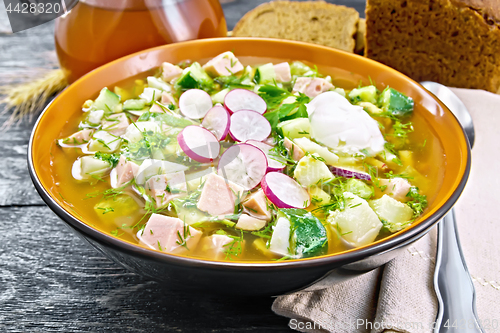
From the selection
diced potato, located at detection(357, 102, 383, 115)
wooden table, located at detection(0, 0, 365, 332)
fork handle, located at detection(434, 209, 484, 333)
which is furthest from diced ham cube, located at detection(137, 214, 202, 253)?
diced potato, located at detection(357, 102, 383, 115)

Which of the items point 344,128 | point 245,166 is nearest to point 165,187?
point 245,166

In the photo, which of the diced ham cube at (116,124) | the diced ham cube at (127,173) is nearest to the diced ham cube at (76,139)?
the diced ham cube at (116,124)

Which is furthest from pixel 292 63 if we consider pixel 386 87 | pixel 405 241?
pixel 405 241

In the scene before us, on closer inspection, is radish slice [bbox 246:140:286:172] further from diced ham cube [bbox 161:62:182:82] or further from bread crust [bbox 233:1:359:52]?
bread crust [bbox 233:1:359:52]

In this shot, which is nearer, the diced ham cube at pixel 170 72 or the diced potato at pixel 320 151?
the diced potato at pixel 320 151

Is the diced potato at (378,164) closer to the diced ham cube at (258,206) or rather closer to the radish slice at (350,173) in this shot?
the radish slice at (350,173)

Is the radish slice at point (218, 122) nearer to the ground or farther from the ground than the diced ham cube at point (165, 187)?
farther from the ground
